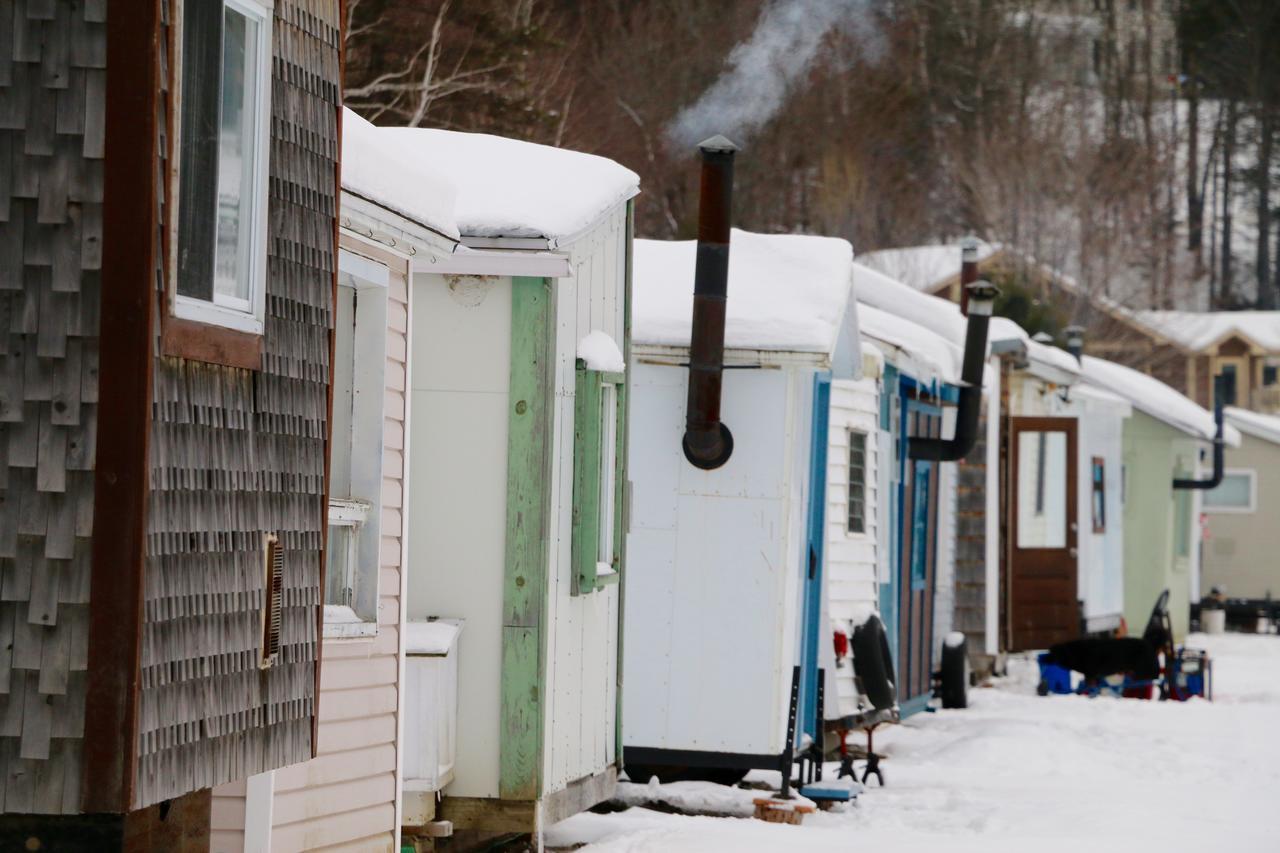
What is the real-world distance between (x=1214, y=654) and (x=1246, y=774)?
1556 centimetres

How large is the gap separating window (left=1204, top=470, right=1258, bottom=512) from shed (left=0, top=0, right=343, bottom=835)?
37.9 metres

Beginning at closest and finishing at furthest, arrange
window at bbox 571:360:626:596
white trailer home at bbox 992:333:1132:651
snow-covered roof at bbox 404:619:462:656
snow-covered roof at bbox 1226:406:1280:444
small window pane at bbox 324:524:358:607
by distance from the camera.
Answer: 1. small window pane at bbox 324:524:358:607
2. snow-covered roof at bbox 404:619:462:656
3. window at bbox 571:360:626:596
4. white trailer home at bbox 992:333:1132:651
5. snow-covered roof at bbox 1226:406:1280:444

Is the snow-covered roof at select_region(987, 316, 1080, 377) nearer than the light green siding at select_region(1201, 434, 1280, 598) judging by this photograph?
Yes

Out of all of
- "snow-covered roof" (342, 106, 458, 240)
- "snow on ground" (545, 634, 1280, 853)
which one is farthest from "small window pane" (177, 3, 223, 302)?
"snow on ground" (545, 634, 1280, 853)

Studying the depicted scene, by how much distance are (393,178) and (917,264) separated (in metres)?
41.6

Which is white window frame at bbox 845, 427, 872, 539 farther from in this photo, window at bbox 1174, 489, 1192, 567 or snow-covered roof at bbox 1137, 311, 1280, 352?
snow-covered roof at bbox 1137, 311, 1280, 352

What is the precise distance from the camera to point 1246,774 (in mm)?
14211

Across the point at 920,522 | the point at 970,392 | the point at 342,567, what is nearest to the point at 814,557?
the point at 970,392

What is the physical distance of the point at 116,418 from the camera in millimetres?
5051

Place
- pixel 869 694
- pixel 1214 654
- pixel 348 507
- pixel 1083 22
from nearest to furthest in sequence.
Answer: pixel 348 507 < pixel 869 694 < pixel 1214 654 < pixel 1083 22

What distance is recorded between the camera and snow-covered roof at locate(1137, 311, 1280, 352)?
187 ft

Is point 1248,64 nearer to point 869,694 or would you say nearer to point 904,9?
point 904,9

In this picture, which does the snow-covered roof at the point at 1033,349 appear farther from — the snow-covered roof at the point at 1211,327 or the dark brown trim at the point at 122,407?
the snow-covered roof at the point at 1211,327

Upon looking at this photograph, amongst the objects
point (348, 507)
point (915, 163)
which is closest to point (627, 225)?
point (348, 507)
